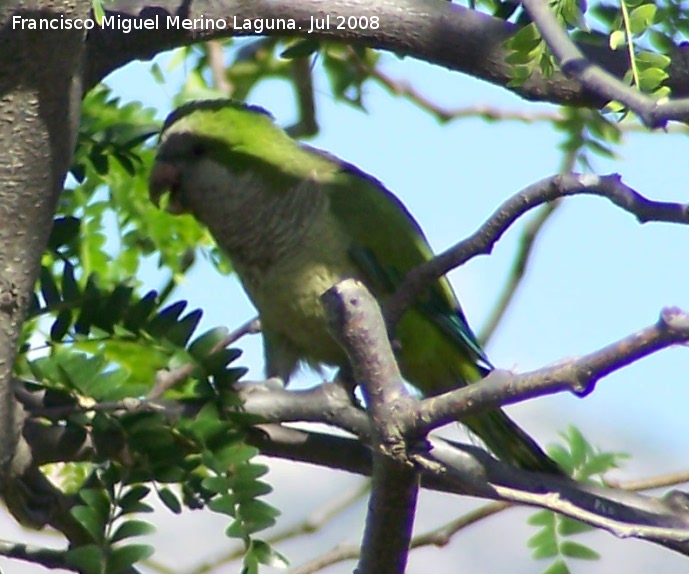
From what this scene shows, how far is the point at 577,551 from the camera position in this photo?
50.5 inches

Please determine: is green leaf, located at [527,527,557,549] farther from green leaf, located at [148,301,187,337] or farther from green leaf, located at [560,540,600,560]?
green leaf, located at [148,301,187,337]

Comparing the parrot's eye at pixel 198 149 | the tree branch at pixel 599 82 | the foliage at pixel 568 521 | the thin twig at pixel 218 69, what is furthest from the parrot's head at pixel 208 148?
the tree branch at pixel 599 82

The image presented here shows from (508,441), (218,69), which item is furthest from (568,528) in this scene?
(218,69)

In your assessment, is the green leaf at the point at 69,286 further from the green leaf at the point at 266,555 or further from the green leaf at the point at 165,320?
the green leaf at the point at 266,555

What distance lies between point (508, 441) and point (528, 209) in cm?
80

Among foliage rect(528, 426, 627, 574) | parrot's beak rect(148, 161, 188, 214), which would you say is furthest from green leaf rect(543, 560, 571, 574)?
parrot's beak rect(148, 161, 188, 214)

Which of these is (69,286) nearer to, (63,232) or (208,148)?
(63,232)

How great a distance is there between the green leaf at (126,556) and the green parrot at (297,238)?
0.77 meters

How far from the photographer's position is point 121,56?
3.93 ft

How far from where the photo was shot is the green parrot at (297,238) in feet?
5.90

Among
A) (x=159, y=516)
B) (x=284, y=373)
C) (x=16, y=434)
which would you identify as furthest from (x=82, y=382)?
(x=159, y=516)

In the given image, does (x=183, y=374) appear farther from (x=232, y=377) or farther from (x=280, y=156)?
(x=280, y=156)

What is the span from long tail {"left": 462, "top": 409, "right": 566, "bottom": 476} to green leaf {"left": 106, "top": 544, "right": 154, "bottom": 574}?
0.67 metres

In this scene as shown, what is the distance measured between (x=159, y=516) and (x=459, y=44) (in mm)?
2119
